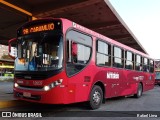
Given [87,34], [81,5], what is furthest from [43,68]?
[81,5]

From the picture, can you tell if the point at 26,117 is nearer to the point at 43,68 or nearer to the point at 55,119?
the point at 55,119

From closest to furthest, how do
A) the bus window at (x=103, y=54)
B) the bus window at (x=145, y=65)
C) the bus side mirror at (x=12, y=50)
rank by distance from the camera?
the bus side mirror at (x=12, y=50)
the bus window at (x=103, y=54)
the bus window at (x=145, y=65)

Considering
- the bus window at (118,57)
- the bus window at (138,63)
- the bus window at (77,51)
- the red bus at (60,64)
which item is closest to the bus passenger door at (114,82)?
the red bus at (60,64)

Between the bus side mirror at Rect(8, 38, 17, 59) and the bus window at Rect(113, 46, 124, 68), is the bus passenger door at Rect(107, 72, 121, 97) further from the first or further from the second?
the bus side mirror at Rect(8, 38, 17, 59)

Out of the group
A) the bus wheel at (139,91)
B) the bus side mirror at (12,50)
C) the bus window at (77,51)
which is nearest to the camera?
the bus window at (77,51)

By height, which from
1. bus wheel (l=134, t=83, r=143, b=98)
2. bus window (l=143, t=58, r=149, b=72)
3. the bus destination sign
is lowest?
bus wheel (l=134, t=83, r=143, b=98)

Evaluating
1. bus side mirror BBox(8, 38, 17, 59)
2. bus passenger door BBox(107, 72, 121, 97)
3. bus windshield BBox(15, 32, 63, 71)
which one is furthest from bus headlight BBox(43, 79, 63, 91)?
bus passenger door BBox(107, 72, 121, 97)

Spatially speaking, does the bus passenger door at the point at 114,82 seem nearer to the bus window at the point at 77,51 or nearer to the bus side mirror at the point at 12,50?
the bus window at the point at 77,51

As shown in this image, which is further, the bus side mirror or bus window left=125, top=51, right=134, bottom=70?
bus window left=125, top=51, right=134, bottom=70

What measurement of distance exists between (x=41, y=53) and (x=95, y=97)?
275cm

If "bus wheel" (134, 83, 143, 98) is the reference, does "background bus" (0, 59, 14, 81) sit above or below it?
above

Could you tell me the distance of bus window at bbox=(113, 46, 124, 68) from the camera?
35.6ft

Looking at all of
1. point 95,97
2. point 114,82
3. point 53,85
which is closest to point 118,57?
point 114,82

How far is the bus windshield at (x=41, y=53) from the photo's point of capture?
731 centimetres
